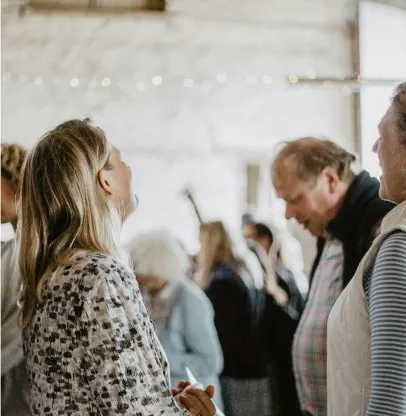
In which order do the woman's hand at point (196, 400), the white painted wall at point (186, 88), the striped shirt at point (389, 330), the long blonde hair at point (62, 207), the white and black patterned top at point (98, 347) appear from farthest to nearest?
1. the white painted wall at point (186, 88)
2. the woman's hand at point (196, 400)
3. the long blonde hair at point (62, 207)
4. the white and black patterned top at point (98, 347)
5. the striped shirt at point (389, 330)

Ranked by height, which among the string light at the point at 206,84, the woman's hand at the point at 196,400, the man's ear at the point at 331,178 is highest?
the string light at the point at 206,84

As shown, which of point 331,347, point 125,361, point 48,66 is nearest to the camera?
point 125,361

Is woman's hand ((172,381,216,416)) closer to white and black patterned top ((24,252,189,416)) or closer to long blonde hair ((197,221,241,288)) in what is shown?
→ white and black patterned top ((24,252,189,416))

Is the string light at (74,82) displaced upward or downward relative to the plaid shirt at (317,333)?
upward

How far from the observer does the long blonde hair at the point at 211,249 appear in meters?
1.81

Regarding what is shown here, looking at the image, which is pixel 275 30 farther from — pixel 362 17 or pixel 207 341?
pixel 207 341

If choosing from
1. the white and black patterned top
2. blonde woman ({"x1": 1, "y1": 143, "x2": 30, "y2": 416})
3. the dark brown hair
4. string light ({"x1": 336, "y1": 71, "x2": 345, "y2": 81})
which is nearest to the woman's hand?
the white and black patterned top

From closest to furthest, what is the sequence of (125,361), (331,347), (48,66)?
(125,361), (331,347), (48,66)

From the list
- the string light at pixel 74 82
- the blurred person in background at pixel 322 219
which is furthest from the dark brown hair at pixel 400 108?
the string light at pixel 74 82

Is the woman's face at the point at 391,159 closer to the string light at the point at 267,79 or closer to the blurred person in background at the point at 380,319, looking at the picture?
the blurred person in background at the point at 380,319

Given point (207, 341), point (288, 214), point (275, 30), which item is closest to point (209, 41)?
point (275, 30)

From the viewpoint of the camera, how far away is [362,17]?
Answer: 1.86m

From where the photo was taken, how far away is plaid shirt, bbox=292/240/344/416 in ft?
5.76

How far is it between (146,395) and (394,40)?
1248 millimetres
